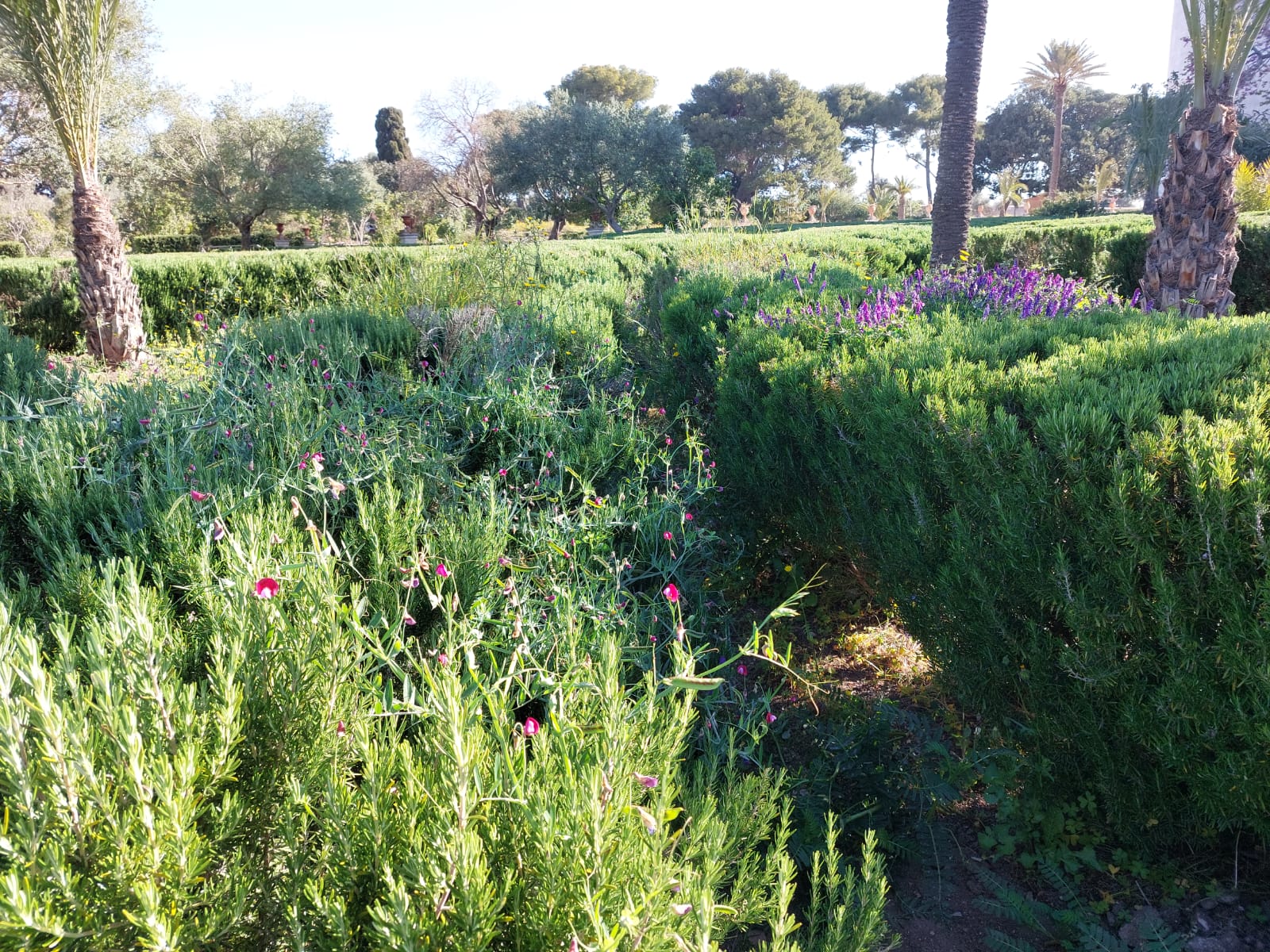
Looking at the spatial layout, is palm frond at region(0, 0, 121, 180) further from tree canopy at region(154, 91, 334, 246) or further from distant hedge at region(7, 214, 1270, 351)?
tree canopy at region(154, 91, 334, 246)

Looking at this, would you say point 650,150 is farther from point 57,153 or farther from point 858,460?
point 858,460

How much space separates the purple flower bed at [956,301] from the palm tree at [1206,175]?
1313mm

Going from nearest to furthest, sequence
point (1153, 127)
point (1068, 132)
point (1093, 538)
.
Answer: point (1093, 538) < point (1153, 127) < point (1068, 132)

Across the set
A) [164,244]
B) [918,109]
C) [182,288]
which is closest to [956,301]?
[182,288]

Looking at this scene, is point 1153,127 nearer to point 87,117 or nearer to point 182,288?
point 182,288

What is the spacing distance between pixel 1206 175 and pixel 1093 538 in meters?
5.75

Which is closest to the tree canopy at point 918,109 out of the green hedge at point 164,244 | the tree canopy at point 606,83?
the tree canopy at point 606,83

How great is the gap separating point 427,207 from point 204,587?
4127 centimetres

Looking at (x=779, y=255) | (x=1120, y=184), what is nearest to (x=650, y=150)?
(x=779, y=255)

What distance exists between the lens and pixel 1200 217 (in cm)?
585

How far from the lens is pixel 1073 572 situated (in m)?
1.91

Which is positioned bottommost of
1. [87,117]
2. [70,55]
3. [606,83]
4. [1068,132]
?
[87,117]

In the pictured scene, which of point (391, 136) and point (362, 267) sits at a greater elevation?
point (391, 136)

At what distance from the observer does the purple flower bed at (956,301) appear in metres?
3.84
